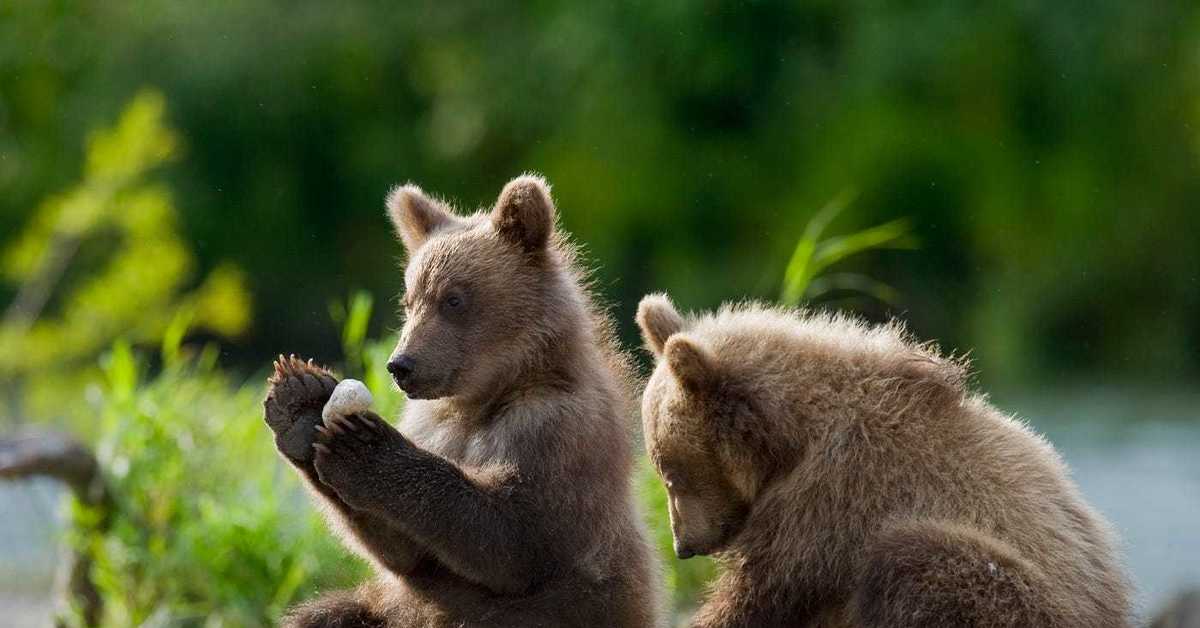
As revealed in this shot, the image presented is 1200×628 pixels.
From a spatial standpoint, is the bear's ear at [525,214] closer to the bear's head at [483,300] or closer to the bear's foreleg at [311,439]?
the bear's head at [483,300]

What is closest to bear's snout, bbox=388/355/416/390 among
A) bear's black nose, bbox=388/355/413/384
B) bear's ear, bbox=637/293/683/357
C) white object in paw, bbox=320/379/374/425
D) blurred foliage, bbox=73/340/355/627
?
bear's black nose, bbox=388/355/413/384

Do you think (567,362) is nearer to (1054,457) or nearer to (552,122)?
(1054,457)

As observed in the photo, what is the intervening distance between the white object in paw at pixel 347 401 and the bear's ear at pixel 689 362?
852 mm

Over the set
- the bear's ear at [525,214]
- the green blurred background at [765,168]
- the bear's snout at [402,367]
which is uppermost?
the green blurred background at [765,168]

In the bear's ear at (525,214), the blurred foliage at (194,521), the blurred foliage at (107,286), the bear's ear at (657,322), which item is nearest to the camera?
the bear's ear at (525,214)

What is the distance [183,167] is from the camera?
62.0 feet

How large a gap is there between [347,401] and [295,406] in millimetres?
230

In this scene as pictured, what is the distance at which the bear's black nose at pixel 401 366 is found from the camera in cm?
471

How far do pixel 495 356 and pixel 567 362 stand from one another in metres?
0.23

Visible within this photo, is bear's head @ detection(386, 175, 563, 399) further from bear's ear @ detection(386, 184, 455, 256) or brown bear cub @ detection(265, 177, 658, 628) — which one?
bear's ear @ detection(386, 184, 455, 256)

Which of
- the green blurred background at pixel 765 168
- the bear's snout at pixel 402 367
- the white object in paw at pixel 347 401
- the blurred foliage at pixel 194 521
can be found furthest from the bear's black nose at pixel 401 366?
the green blurred background at pixel 765 168

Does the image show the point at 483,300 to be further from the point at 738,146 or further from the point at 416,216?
the point at 738,146

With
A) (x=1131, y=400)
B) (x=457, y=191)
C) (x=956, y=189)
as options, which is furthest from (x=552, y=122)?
(x=1131, y=400)

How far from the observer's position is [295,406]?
480 centimetres
